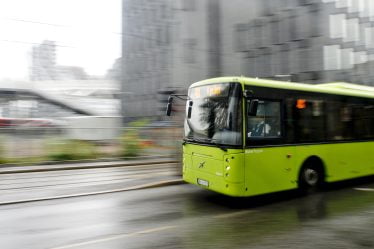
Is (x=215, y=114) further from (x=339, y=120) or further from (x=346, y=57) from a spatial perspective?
(x=346, y=57)

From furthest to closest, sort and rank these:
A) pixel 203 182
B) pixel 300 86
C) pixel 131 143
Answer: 1. pixel 131 143
2. pixel 300 86
3. pixel 203 182

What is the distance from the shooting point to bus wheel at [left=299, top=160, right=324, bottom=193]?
872cm

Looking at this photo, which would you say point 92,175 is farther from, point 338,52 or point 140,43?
point 140,43

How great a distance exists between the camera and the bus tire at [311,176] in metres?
8.72

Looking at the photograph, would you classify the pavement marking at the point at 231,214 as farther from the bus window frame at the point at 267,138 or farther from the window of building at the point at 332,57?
the window of building at the point at 332,57

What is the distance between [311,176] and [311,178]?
0.16 feet

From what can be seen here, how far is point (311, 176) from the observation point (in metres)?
8.83

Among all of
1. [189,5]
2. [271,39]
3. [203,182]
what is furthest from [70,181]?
[189,5]

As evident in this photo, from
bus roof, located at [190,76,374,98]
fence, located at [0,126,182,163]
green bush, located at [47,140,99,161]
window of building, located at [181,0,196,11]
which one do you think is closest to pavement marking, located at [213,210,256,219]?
bus roof, located at [190,76,374,98]

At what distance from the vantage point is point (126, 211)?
7500 mm

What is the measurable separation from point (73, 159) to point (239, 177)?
10.2 metres

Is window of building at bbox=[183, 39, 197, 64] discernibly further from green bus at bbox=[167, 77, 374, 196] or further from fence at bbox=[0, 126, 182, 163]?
green bus at bbox=[167, 77, 374, 196]

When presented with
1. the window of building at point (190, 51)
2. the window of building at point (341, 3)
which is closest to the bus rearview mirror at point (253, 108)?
the window of building at point (341, 3)

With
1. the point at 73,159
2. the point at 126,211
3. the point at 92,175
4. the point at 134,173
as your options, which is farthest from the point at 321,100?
the point at 73,159
